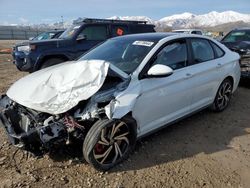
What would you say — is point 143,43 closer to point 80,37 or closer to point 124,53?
point 124,53

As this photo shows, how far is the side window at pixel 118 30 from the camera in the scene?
32.8 feet

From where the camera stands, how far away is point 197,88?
5051 mm

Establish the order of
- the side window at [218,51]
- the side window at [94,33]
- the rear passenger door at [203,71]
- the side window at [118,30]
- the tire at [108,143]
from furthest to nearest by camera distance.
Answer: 1. the side window at [118,30]
2. the side window at [94,33]
3. the side window at [218,51]
4. the rear passenger door at [203,71]
5. the tire at [108,143]

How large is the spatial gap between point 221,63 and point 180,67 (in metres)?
1.35

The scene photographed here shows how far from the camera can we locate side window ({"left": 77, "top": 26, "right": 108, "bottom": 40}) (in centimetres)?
952

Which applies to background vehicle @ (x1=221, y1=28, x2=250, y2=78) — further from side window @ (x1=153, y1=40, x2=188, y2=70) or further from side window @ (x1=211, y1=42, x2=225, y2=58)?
side window @ (x1=153, y1=40, x2=188, y2=70)

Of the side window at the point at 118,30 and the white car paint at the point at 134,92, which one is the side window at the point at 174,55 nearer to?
the white car paint at the point at 134,92

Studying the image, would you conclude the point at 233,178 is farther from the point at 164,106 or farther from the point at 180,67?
the point at 180,67

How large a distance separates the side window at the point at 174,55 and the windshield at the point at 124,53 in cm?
21

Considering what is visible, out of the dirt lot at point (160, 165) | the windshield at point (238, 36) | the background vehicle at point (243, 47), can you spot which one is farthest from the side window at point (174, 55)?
the windshield at point (238, 36)

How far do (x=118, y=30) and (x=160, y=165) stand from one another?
6808 millimetres

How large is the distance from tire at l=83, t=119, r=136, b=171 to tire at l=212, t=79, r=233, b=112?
99.2 inches

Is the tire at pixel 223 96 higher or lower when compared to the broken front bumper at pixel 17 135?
lower

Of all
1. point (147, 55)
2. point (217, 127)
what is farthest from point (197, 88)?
point (147, 55)
